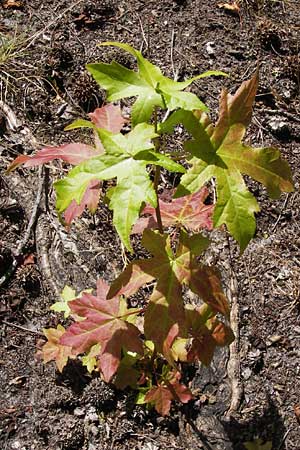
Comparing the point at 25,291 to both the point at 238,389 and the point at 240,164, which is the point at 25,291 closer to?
the point at 238,389

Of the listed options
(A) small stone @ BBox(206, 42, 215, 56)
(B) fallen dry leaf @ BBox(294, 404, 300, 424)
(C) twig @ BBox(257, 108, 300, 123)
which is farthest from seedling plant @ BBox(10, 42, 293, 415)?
(A) small stone @ BBox(206, 42, 215, 56)

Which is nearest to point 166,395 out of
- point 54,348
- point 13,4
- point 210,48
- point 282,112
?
point 54,348

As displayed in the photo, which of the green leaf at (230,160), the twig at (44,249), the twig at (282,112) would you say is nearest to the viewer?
the green leaf at (230,160)

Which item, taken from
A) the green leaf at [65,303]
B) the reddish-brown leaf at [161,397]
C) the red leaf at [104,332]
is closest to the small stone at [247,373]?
Result: the reddish-brown leaf at [161,397]

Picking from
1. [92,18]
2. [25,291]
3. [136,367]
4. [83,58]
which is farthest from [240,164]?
[92,18]

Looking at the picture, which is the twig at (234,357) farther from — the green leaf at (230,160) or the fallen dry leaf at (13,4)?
the fallen dry leaf at (13,4)

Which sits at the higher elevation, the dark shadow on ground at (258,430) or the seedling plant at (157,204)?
the seedling plant at (157,204)

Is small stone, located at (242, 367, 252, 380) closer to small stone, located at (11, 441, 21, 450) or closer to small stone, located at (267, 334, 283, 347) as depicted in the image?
small stone, located at (267, 334, 283, 347)
